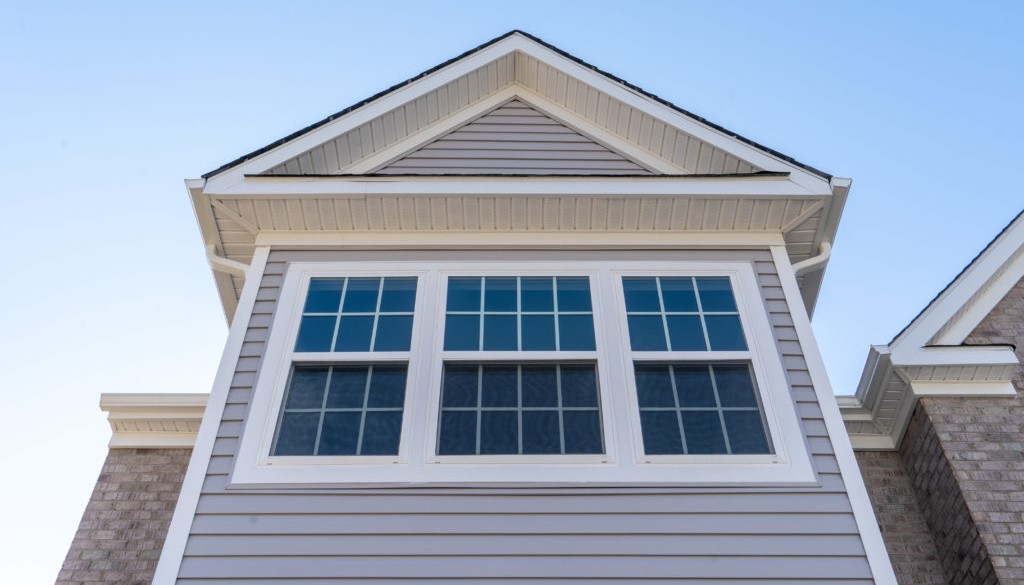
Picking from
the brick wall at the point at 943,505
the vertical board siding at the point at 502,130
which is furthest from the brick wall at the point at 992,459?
the vertical board siding at the point at 502,130

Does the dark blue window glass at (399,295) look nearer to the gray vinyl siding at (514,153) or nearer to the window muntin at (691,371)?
the gray vinyl siding at (514,153)

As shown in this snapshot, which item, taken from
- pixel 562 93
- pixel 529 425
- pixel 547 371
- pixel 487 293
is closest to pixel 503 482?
pixel 529 425

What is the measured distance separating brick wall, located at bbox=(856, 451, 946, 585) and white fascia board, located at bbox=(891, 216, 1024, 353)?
1.01 meters

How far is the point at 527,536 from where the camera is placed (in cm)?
496

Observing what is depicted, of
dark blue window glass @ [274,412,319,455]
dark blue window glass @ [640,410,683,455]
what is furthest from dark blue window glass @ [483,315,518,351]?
dark blue window glass @ [274,412,319,455]

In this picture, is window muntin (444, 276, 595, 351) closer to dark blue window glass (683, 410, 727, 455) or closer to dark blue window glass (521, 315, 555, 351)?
dark blue window glass (521, 315, 555, 351)

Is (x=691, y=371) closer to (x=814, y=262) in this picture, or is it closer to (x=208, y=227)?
(x=814, y=262)

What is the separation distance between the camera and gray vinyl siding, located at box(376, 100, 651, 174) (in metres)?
7.74

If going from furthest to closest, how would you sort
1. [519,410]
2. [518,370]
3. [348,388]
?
[518,370] → [348,388] → [519,410]

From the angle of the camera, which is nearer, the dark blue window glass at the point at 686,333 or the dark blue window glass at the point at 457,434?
the dark blue window glass at the point at 457,434

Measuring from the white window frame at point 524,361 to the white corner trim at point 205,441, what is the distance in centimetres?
21

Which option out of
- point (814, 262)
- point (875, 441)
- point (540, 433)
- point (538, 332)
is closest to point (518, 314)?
point (538, 332)

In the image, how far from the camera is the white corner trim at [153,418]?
7105 millimetres

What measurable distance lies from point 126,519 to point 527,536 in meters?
3.54
